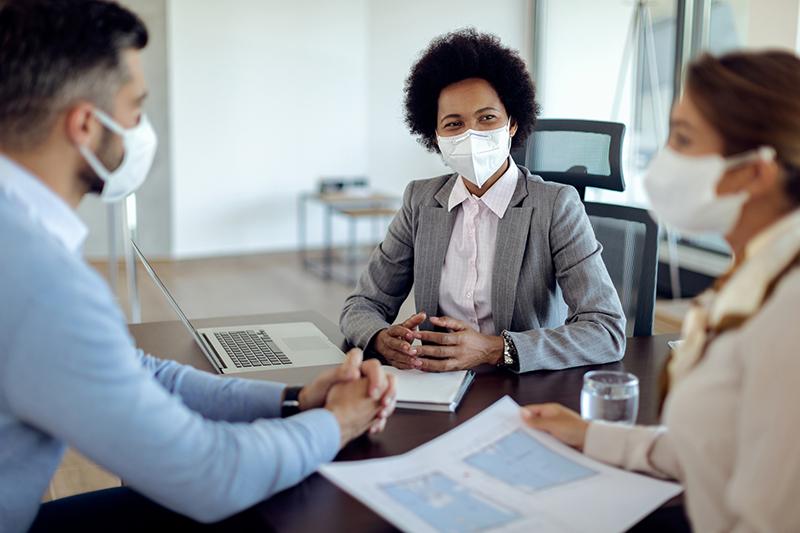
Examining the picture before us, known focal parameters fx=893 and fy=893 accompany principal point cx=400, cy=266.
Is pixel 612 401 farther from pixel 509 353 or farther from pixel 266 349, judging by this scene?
pixel 266 349

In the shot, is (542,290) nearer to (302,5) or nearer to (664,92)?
(664,92)

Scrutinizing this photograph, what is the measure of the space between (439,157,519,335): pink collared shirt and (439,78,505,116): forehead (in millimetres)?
154

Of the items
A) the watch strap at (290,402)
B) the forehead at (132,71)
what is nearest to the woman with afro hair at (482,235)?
the watch strap at (290,402)

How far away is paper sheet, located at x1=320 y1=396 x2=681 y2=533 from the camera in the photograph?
3.62 feet

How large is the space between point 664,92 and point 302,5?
2759 mm

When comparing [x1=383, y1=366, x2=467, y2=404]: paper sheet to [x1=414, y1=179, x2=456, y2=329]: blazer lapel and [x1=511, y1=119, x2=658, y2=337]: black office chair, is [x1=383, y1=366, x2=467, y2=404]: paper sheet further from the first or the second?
[x1=511, y1=119, x2=658, y2=337]: black office chair

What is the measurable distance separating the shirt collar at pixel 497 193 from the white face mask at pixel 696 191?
0.86 meters

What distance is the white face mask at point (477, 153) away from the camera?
2045mm

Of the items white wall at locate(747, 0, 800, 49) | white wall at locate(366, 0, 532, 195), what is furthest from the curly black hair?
white wall at locate(366, 0, 532, 195)

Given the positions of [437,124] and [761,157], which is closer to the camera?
[761,157]

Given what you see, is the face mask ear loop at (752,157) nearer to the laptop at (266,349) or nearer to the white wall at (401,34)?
the laptop at (266,349)

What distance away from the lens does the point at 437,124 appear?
222 centimetres

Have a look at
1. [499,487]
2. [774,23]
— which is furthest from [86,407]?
[774,23]

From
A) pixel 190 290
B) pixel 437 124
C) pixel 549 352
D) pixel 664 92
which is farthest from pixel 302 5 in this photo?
pixel 549 352
